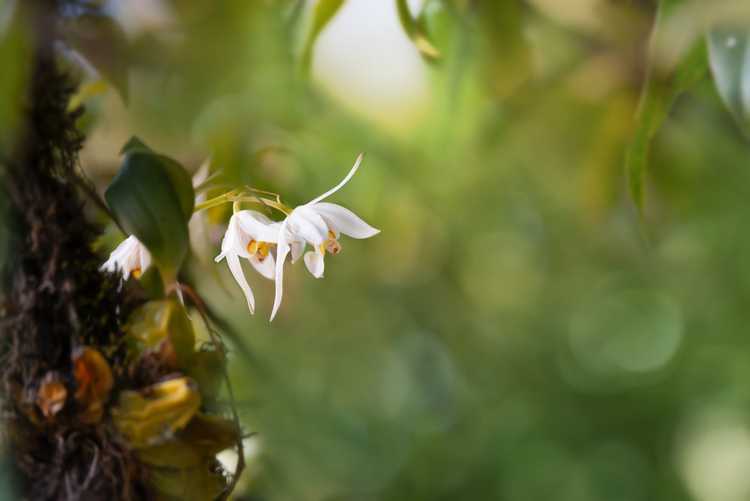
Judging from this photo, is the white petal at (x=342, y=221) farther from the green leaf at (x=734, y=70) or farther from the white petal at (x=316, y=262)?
the green leaf at (x=734, y=70)

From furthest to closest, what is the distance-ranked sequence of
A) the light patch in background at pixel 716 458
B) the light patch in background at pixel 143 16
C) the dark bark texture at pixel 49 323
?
the light patch in background at pixel 716 458
the light patch in background at pixel 143 16
the dark bark texture at pixel 49 323

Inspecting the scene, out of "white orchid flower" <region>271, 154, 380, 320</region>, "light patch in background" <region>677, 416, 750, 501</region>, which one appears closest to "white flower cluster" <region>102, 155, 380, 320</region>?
"white orchid flower" <region>271, 154, 380, 320</region>

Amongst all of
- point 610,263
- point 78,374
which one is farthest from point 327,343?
point 78,374

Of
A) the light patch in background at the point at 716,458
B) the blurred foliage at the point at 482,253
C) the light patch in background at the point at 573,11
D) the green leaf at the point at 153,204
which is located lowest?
the light patch in background at the point at 716,458

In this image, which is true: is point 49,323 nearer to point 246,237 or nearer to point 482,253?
point 246,237

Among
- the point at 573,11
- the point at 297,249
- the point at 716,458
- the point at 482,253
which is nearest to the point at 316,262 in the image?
the point at 297,249

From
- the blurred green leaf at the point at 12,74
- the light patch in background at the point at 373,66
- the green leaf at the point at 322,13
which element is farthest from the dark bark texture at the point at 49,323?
the light patch in background at the point at 373,66

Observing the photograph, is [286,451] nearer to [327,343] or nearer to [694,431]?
[327,343]

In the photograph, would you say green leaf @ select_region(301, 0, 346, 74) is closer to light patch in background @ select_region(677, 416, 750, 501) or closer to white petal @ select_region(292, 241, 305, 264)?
white petal @ select_region(292, 241, 305, 264)
